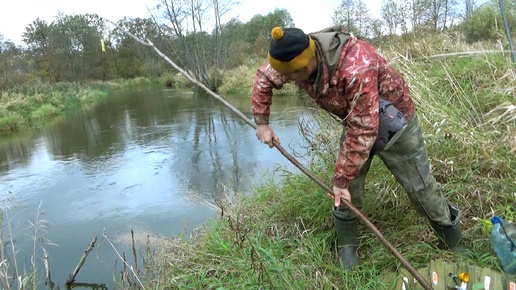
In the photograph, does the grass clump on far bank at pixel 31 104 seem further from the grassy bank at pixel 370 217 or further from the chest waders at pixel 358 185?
the chest waders at pixel 358 185

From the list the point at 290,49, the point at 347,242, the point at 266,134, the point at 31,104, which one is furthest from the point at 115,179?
the point at 31,104

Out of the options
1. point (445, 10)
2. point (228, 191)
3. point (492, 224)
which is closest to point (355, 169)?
point (492, 224)

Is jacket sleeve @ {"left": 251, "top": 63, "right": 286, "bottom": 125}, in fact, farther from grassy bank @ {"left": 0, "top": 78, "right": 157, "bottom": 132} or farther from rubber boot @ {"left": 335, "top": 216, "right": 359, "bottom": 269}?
grassy bank @ {"left": 0, "top": 78, "right": 157, "bottom": 132}

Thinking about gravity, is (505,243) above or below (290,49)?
below

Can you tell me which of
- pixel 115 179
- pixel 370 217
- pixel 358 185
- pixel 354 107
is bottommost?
pixel 115 179

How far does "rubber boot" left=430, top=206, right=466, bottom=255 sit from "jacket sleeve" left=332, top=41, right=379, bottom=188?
30.1 inches

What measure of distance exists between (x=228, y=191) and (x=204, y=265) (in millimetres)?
2110

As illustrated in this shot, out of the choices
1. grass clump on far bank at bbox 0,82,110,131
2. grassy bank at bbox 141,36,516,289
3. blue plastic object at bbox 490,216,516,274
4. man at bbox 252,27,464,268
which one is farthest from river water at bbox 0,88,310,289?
blue plastic object at bbox 490,216,516,274

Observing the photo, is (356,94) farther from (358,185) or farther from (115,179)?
(115,179)

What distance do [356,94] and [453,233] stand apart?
3.60ft

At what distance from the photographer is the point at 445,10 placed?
990 cm

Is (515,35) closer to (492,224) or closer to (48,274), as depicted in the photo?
(492,224)

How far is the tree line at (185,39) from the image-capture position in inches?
266

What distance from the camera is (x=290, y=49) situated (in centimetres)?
171
